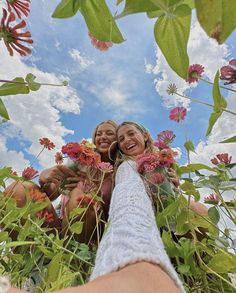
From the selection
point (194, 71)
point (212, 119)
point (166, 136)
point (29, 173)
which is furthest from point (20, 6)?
point (166, 136)

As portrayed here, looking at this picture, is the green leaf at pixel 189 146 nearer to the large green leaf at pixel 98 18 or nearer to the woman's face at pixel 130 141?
the woman's face at pixel 130 141

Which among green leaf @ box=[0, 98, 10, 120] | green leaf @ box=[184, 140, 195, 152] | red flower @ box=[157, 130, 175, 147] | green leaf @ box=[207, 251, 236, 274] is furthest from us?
red flower @ box=[157, 130, 175, 147]

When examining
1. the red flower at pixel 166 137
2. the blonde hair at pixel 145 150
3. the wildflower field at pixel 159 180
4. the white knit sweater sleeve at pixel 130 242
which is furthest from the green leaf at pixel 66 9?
the blonde hair at pixel 145 150

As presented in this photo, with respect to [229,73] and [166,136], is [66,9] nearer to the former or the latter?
[229,73]

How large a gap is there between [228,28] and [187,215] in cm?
73

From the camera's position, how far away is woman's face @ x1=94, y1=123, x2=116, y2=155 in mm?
1574

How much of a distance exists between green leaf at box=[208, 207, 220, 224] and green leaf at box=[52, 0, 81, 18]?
64cm

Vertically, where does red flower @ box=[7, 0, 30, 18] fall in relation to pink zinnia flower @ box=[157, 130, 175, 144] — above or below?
below

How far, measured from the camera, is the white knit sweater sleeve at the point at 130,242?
401mm

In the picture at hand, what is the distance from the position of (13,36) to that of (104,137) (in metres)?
1.16

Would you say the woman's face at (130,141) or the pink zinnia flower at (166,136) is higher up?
the woman's face at (130,141)

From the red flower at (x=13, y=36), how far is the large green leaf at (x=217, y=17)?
261mm

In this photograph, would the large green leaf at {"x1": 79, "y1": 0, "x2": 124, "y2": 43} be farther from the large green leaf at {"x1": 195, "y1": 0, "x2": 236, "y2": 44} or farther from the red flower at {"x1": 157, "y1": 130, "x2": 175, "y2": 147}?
the red flower at {"x1": 157, "y1": 130, "x2": 175, "y2": 147}

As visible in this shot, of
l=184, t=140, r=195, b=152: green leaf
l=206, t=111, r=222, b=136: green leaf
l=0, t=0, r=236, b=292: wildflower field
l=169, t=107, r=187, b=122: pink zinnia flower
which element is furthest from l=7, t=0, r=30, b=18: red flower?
l=169, t=107, r=187, b=122: pink zinnia flower
